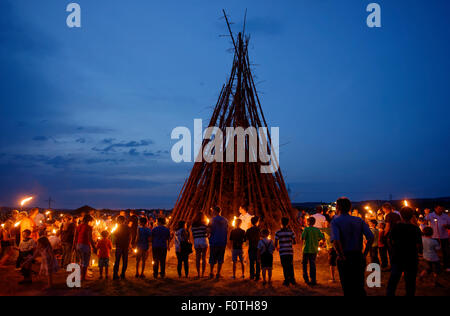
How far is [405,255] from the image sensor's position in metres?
5.04

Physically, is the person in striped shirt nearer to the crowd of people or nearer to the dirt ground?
the crowd of people

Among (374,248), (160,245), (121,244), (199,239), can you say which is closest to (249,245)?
(199,239)

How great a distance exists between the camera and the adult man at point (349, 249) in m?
4.83

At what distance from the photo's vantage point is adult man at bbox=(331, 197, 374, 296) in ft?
15.8

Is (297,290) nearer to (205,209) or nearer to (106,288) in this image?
(106,288)

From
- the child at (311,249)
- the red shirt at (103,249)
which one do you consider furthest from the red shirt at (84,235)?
the child at (311,249)

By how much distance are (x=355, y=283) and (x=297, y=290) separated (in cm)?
195

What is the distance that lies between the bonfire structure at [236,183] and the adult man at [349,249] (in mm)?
5497

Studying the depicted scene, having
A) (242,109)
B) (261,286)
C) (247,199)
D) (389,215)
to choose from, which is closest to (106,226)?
(247,199)

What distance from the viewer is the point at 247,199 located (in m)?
11.2

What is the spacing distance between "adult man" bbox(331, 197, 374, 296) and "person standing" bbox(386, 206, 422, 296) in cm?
48

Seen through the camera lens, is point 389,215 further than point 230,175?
No

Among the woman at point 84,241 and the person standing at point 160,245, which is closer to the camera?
the woman at point 84,241

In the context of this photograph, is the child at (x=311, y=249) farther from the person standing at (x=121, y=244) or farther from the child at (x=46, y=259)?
the child at (x=46, y=259)
